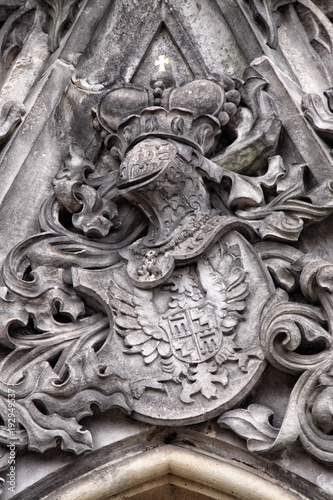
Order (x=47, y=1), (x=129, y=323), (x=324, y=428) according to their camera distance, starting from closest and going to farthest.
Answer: (x=324, y=428), (x=129, y=323), (x=47, y=1)

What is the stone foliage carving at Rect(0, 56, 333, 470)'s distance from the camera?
3176mm

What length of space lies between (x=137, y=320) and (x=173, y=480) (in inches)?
23.2

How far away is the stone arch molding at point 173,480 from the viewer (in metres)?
3.11

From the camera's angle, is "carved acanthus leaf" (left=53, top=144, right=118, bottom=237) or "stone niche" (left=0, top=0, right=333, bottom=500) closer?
"stone niche" (left=0, top=0, right=333, bottom=500)

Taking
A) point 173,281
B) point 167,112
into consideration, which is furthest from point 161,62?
point 173,281

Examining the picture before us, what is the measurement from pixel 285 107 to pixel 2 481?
1.88 metres

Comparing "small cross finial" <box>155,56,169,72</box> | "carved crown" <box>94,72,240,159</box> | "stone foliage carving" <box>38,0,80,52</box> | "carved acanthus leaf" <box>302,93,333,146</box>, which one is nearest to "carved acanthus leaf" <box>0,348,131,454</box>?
"carved crown" <box>94,72,240,159</box>

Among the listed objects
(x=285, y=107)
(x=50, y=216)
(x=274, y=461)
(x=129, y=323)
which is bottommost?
(x=274, y=461)

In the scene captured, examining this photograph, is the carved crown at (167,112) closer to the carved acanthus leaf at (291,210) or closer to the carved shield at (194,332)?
the carved acanthus leaf at (291,210)

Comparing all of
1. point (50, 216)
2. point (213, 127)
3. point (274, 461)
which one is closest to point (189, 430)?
point (274, 461)

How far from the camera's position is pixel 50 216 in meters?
3.62

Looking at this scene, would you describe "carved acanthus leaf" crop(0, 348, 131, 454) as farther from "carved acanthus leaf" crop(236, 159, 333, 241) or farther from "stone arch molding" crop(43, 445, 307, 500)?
"carved acanthus leaf" crop(236, 159, 333, 241)

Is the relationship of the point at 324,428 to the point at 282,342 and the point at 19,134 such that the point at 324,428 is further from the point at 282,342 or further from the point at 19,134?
the point at 19,134

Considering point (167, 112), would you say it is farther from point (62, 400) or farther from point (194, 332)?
point (62, 400)
